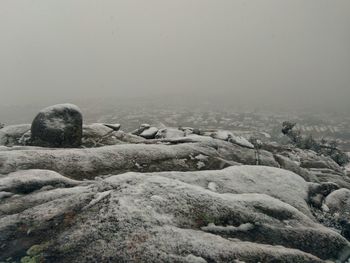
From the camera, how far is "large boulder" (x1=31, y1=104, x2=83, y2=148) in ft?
116

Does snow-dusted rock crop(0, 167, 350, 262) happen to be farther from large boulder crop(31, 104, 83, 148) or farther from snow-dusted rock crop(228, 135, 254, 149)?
snow-dusted rock crop(228, 135, 254, 149)

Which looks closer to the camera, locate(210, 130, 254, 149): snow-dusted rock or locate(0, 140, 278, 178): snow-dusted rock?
locate(0, 140, 278, 178): snow-dusted rock

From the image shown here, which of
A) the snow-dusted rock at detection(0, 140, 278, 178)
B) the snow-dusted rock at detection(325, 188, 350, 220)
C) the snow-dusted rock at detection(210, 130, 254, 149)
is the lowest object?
the snow-dusted rock at detection(325, 188, 350, 220)

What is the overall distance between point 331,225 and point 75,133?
28959 millimetres

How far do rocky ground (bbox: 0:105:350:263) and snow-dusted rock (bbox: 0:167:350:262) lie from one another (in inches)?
2.3

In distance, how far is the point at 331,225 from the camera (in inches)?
997

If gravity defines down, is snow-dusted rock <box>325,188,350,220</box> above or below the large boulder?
below

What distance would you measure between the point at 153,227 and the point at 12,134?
33701 mm

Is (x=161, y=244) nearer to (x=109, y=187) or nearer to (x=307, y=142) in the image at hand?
(x=109, y=187)

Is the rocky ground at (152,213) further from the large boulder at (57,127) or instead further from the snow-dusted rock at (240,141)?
the snow-dusted rock at (240,141)

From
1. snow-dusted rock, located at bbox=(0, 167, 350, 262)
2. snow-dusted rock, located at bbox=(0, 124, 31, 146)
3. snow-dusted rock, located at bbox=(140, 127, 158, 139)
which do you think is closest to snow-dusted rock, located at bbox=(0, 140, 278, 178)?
snow-dusted rock, located at bbox=(0, 167, 350, 262)

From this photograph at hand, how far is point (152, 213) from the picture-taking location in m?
17.8

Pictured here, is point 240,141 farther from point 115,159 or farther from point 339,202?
→ point 115,159

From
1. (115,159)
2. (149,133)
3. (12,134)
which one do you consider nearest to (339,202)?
(115,159)
